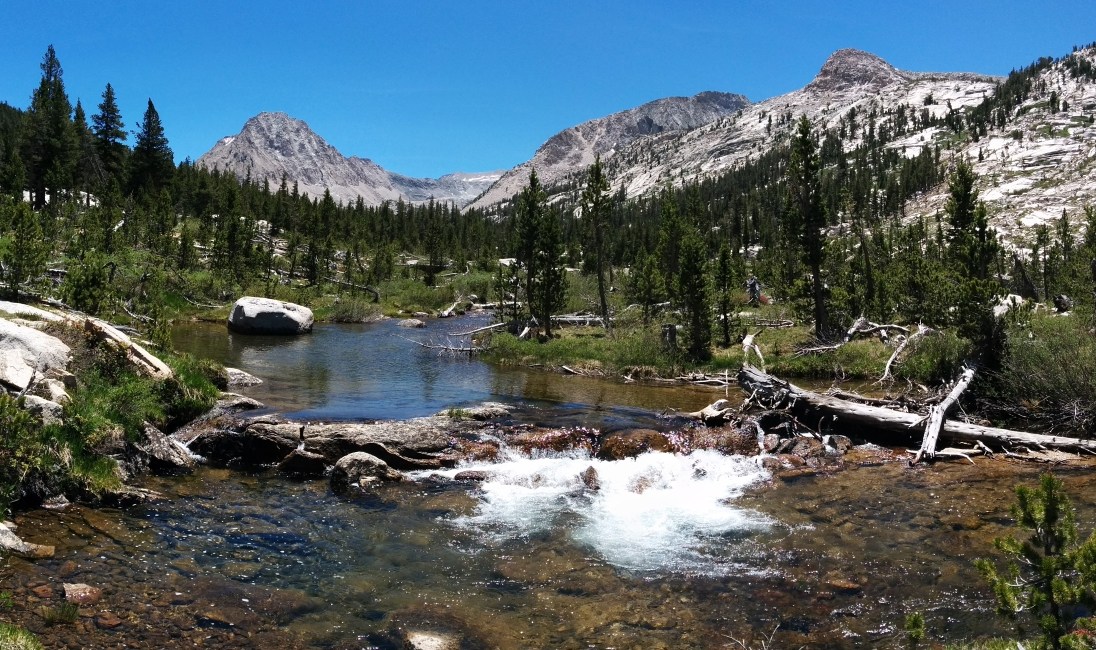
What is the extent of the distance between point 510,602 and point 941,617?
17.2 ft

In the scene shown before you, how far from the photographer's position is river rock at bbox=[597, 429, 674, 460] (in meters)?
15.2

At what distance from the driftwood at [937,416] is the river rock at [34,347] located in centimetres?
1818

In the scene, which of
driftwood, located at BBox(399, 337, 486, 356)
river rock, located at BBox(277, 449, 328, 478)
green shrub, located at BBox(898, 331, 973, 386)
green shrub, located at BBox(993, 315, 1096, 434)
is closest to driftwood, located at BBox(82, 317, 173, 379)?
river rock, located at BBox(277, 449, 328, 478)

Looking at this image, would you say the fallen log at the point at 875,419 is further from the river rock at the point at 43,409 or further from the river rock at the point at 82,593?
the river rock at the point at 43,409

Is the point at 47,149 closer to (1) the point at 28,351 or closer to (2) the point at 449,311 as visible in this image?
(2) the point at 449,311

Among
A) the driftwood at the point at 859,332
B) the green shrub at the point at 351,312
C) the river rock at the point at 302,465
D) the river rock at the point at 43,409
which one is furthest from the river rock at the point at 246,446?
the green shrub at the point at 351,312

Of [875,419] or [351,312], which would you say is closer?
[875,419]

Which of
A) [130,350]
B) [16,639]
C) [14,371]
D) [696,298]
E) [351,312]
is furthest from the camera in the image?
[351,312]

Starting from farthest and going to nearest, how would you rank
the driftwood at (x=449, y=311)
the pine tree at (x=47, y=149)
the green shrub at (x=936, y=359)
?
the pine tree at (x=47, y=149)
the driftwood at (x=449, y=311)
the green shrub at (x=936, y=359)

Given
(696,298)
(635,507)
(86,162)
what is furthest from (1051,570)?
(86,162)

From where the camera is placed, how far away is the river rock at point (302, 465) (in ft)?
43.1

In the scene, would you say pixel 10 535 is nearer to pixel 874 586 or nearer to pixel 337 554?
pixel 337 554

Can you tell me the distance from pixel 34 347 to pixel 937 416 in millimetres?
19799

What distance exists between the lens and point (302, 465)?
1320cm
